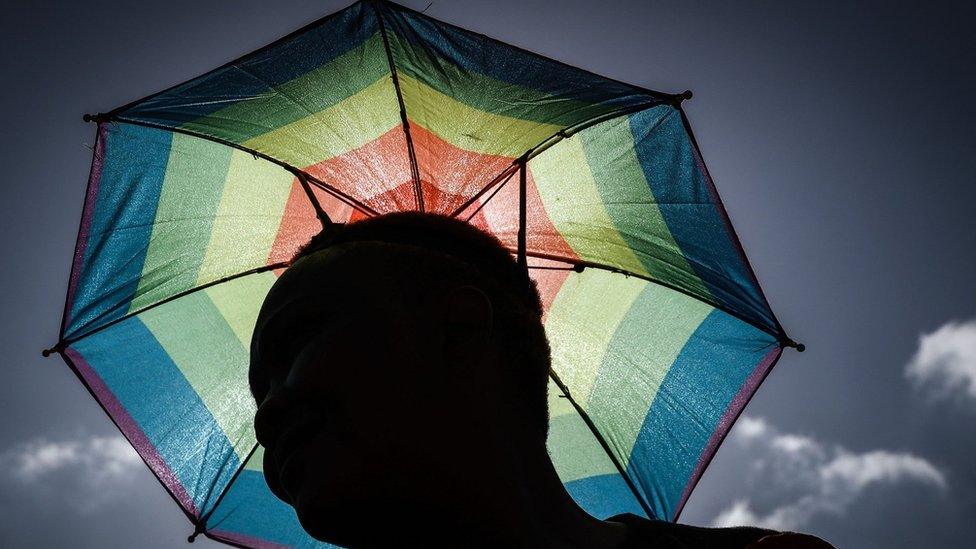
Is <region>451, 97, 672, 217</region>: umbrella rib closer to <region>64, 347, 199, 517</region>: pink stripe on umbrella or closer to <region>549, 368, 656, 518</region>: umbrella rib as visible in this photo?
<region>549, 368, 656, 518</region>: umbrella rib

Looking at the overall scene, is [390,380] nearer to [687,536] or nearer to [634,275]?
[687,536]

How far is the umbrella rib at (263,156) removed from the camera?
306cm

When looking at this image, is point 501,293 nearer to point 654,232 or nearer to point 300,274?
point 300,274

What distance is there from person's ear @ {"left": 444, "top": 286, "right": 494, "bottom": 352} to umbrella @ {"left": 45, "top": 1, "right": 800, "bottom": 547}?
1.28 meters

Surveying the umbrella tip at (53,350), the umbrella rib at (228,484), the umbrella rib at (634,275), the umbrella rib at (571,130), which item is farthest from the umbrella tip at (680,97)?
the umbrella tip at (53,350)

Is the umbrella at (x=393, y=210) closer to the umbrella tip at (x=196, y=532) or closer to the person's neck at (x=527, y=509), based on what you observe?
the umbrella tip at (x=196, y=532)

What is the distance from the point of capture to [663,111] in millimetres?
3033

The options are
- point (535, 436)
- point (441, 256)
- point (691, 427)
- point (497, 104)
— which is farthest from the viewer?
point (691, 427)

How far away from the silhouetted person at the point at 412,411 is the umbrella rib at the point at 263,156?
3.88 feet

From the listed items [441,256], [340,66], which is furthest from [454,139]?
[441,256]

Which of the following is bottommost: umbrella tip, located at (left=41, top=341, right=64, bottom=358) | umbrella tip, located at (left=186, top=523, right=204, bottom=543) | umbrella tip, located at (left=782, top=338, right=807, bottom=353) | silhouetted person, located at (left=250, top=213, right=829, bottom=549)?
umbrella tip, located at (left=186, top=523, right=204, bottom=543)

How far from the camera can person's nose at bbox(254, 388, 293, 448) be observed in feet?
5.23

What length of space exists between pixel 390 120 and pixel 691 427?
76.3 inches

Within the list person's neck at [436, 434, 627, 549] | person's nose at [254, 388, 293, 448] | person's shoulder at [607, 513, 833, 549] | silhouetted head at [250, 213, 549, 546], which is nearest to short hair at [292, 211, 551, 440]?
silhouetted head at [250, 213, 549, 546]
